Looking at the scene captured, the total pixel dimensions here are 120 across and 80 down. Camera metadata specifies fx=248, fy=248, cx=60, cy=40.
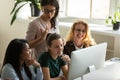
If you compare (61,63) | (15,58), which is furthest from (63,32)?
(15,58)

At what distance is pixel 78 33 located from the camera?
2.31 meters

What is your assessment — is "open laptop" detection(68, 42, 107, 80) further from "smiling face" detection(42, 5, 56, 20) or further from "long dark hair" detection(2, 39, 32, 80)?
"smiling face" detection(42, 5, 56, 20)

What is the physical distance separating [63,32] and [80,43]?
704mm

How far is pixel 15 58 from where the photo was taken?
1817mm

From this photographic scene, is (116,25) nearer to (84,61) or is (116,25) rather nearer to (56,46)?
(56,46)

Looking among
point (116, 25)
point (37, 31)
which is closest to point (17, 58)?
point (37, 31)

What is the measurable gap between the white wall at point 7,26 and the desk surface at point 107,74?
1.86 m

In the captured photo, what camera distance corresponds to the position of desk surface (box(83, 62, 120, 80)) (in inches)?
62.1

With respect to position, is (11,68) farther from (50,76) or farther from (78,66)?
(78,66)

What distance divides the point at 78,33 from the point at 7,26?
166 cm

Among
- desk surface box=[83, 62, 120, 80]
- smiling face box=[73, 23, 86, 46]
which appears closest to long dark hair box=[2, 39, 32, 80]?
desk surface box=[83, 62, 120, 80]

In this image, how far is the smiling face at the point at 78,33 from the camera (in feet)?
7.58

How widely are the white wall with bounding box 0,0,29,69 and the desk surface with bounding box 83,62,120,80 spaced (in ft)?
6.10

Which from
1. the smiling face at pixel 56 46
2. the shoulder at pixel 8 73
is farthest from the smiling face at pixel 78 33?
the shoulder at pixel 8 73
